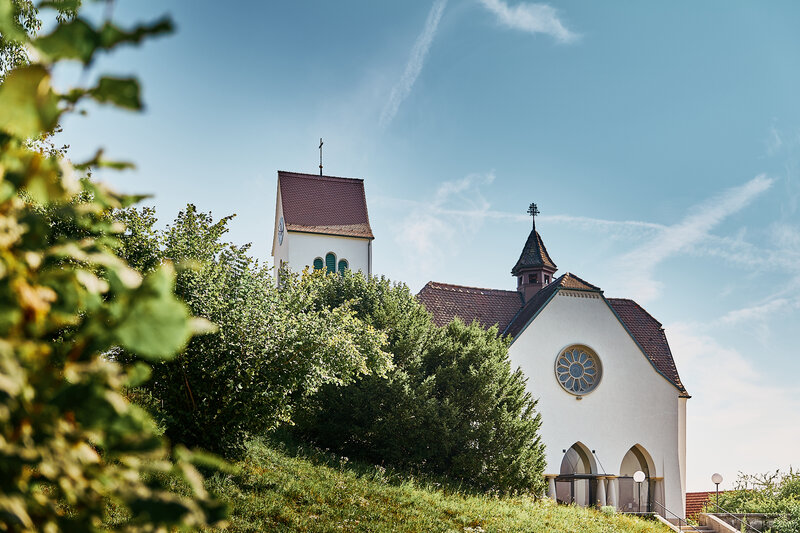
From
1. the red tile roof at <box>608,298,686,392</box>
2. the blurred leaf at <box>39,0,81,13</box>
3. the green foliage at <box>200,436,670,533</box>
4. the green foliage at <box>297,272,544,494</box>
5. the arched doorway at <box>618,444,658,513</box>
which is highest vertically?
the red tile roof at <box>608,298,686,392</box>

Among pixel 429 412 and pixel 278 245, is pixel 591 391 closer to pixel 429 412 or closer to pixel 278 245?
pixel 429 412

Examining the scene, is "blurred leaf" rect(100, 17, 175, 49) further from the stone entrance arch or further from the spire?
the spire

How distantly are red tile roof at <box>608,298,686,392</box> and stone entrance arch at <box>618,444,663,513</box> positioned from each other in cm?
363

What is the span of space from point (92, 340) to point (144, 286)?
9.0 inches

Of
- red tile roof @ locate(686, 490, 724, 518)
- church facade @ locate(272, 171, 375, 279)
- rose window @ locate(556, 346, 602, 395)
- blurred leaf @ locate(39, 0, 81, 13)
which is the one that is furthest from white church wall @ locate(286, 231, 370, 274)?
blurred leaf @ locate(39, 0, 81, 13)

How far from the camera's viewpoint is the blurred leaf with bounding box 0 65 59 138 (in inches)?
46.0

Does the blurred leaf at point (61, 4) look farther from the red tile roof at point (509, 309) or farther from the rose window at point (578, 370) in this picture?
the rose window at point (578, 370)

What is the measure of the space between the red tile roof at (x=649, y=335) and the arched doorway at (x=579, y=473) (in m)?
5.53

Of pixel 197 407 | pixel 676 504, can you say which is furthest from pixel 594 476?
pixel 197 407

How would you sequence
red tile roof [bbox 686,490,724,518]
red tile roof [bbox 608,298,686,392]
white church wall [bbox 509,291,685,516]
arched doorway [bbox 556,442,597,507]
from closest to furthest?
arched doorway [bbox 556,442,597,507] → white church wall [bbox 509,291,685,516] → red tile roof [bbox 608,298,686,392] → red tile roof [bbox 686,490,724,518]

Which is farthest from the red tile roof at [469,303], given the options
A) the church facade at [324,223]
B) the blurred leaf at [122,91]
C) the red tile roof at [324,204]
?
the blurred leaf at [122,91]

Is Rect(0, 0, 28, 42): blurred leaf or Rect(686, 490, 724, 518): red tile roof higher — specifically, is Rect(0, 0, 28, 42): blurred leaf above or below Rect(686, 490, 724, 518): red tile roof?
above

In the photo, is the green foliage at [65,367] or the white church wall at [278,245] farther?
the white church wall at [278,245]

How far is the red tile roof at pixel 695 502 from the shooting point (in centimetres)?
3441
